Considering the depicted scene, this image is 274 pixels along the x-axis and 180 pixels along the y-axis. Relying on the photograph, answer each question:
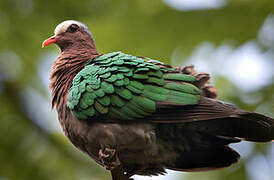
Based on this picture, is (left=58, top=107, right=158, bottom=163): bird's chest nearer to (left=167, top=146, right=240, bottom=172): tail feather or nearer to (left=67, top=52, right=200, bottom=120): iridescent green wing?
(left=67, top=52, right=200, bottom=120): iridescent green wing

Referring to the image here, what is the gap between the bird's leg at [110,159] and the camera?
3.74m

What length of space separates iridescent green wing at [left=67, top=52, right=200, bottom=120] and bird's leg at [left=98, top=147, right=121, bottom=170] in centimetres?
27

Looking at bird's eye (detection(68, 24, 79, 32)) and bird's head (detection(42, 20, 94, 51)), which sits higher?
bird's eye (detection(68, 24, 79, 32))

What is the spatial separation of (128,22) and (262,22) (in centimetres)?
205

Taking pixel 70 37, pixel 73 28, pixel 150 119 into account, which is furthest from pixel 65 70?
pixel 150 119

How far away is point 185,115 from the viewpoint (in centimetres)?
378

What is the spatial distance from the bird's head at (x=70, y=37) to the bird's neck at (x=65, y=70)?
0.35ft

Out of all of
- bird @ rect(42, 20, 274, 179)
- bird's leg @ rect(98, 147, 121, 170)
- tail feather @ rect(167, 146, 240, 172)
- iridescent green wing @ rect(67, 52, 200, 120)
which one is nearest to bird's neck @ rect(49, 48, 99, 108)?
bird @ rect(42, 20, 274, 179)

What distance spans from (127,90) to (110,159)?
557 millimetres

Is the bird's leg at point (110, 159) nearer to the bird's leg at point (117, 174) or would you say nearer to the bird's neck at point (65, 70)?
the bird's leg at point (117, 174)

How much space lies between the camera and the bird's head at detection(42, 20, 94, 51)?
498 cm

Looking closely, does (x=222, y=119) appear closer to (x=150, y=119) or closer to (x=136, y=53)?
(x=150, y=119)

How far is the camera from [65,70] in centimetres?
451

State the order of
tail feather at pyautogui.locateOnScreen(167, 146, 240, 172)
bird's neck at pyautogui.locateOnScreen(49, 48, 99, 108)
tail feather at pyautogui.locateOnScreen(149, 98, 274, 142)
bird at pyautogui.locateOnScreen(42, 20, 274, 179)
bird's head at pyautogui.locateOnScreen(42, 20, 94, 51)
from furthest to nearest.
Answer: bird's head at pyautogui.locateOnScreen(42, 20, 94, 51)
bird's neck at pyautogui.locateOnScreen(49, 48, 99, 108)
tail feather at pyautogui.locateOnScreen(167, 146, 240, 172)
bird at pyautogui.locateOnScreen(42, 20, 274, 179)
tail feather at pyautogui.locateOnScreen(149, 98, 274, 142)
